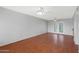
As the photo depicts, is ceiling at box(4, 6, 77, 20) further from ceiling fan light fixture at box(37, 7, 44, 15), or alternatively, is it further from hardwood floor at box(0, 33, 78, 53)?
hardwood floor at box(0, 33, 78, 53)

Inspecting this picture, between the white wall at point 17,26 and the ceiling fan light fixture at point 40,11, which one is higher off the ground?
the ceiling fan light fixture at point 40,11

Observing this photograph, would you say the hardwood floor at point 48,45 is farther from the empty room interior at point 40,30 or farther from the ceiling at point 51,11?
the ceiling at point 51,11

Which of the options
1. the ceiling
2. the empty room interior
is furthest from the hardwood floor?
the ceiling

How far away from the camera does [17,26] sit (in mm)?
1255

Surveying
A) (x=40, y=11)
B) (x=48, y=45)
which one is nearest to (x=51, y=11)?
(x=40, y=11)

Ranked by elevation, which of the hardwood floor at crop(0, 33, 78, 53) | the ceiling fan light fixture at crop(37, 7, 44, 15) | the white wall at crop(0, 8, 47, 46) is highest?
the ceiling fan light fixture at crop(37, 7, 44, 15)

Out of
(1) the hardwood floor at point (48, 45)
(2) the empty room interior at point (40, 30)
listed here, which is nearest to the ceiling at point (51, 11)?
(2) the empty room interior at point (40, 30)

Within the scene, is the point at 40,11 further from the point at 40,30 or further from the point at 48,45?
the point at 48,45

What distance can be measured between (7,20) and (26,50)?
0.45 meters

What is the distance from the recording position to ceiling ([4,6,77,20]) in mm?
1229

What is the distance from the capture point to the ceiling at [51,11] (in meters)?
1.23
